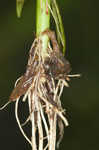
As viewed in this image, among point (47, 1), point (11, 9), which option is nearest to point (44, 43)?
point (47, 1)

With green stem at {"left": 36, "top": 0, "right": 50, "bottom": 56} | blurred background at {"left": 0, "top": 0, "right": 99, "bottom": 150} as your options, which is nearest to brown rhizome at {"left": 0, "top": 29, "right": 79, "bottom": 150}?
green stem at {"left": 36, "top": 0, "right": 50, "bottom": 56}

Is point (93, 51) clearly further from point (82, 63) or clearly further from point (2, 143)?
point (2, 143)

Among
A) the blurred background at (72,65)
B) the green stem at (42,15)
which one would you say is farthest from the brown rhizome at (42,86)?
the blurred background at (72,65)

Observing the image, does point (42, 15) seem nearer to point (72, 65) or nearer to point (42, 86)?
point (42, 86)

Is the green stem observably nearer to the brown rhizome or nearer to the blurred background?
the brown rhizome

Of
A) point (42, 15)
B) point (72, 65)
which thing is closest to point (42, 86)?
point (42, 15)

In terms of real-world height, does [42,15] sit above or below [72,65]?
above

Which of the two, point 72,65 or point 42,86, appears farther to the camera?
point 72,65

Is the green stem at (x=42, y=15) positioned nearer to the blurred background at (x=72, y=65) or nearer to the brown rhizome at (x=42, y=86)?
the brown rhizome at (x=42, y=86)
